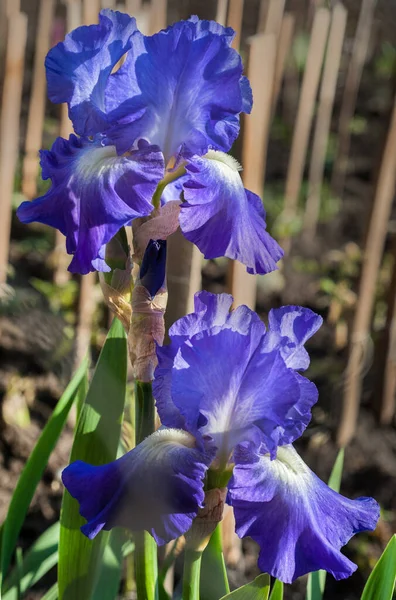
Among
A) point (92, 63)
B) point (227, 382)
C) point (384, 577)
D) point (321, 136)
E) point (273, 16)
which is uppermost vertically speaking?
point (273, 16)

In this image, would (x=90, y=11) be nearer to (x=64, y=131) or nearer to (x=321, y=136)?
(x=64, y=131)

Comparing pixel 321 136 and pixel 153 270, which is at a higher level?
pixel 321 136

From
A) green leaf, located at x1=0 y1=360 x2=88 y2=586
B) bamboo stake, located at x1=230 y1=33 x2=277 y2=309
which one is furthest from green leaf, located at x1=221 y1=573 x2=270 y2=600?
bamboo stake, located at x1=230 y1=33 x2=277 y2=309

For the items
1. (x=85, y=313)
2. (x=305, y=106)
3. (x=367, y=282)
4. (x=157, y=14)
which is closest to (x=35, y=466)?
(x=85, y=313)

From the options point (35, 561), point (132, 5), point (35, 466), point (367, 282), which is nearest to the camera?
point (35, 466)

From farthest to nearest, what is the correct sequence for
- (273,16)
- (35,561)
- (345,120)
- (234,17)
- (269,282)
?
(345,120) < (273,16) < (269,282) < (234,17) < (35,561)

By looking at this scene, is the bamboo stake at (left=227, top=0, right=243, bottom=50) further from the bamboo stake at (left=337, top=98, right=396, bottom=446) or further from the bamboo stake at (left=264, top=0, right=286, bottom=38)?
the bamboo stake at (left=264, top=0, right=286, bottom=38)

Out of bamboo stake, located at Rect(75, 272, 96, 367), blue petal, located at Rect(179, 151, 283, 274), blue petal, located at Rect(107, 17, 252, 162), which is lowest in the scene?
bamboo stake, located at Rect(75, 272, 96, 367)
